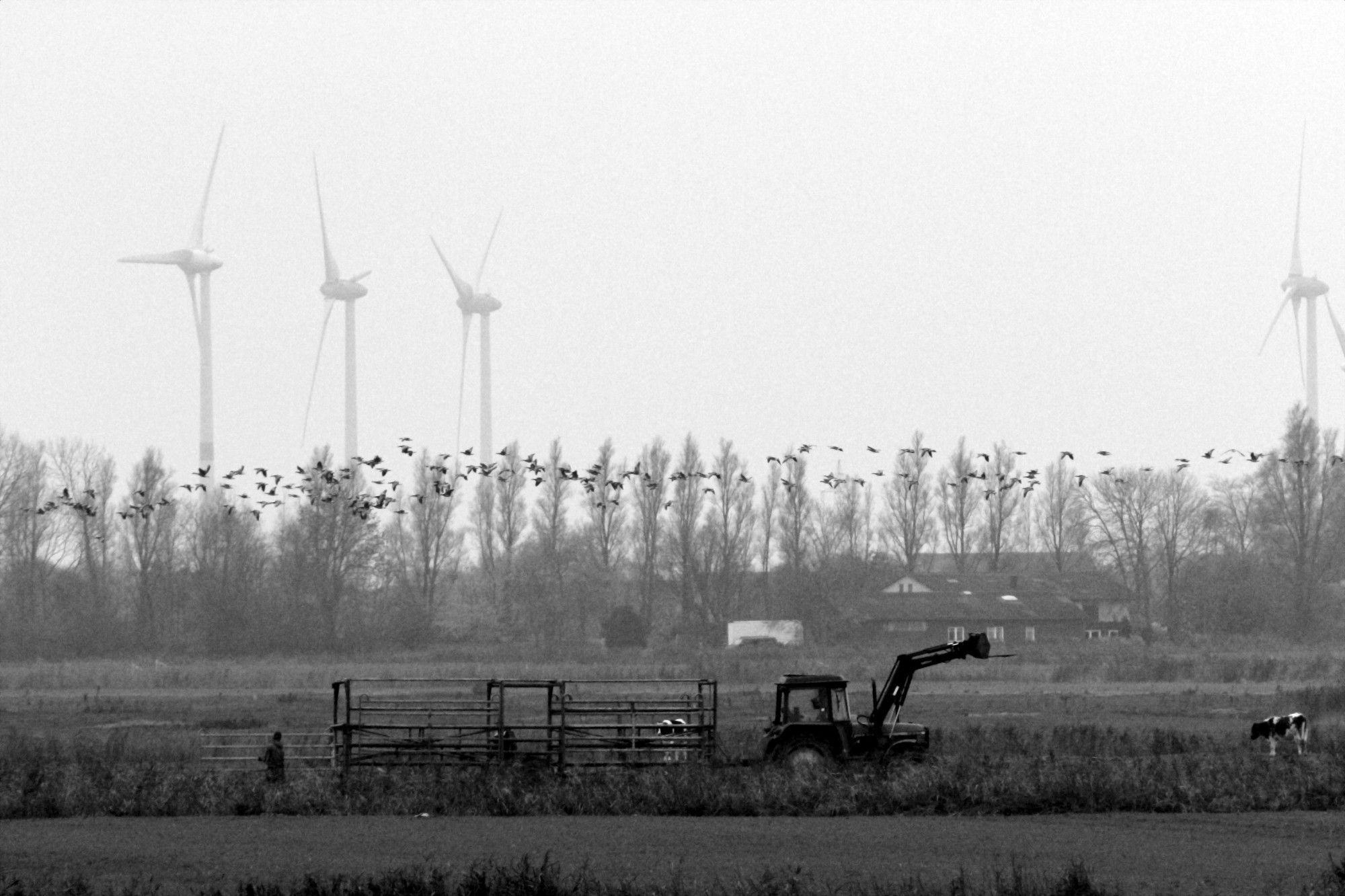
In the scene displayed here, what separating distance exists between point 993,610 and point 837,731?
82.1m

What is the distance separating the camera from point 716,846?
86.2ft

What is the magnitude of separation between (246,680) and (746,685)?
74.6 feet

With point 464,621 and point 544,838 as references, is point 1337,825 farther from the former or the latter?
point 464,621

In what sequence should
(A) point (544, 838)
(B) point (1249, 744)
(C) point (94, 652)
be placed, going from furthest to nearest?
(C) point (94, 652), (B) point (1249, 744), (A) point (544, 838)

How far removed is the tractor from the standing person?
360 inches

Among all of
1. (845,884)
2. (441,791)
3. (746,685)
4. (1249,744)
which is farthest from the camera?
(746,685)

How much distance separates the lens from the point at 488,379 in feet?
388

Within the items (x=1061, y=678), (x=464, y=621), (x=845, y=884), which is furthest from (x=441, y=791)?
(x=464, y=621)

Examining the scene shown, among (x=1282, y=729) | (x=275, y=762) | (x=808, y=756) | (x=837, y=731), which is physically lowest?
(x=275, y=762)

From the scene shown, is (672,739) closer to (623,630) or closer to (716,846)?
(716,846)

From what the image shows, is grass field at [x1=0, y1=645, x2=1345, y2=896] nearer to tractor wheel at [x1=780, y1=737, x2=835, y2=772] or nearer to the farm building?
tractor wheel at [x1=780, y1=737, x2=835, y2=772]

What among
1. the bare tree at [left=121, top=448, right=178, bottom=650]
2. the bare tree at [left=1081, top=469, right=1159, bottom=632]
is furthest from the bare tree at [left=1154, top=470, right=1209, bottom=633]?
the bare tree at [left=121, top=448, right=178, bottom=650]

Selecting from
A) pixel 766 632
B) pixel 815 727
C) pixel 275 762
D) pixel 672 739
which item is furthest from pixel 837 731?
pixel 766 632

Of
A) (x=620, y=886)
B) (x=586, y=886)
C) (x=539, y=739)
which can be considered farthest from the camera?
(x=539, y=739)
